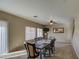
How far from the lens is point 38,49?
5293 millimetres

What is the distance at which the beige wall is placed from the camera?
7.32 m

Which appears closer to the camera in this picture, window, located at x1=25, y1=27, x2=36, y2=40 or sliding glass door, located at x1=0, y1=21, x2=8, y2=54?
sliding glass door, located at x1=0, y1=21, x2=8, y2=54

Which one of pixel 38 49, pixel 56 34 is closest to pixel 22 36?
pixel 38 49

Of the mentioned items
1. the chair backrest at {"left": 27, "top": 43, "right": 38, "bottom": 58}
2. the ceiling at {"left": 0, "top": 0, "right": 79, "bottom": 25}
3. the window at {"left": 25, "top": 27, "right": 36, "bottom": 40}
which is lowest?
the chair backrest at {"left": 27, "top": 43, "right": 38, "bottom": 58}

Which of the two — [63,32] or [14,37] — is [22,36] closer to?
[14,37]

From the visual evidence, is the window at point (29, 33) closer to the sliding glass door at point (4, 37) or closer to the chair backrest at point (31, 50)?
the sliding glass door at point (4, 37)

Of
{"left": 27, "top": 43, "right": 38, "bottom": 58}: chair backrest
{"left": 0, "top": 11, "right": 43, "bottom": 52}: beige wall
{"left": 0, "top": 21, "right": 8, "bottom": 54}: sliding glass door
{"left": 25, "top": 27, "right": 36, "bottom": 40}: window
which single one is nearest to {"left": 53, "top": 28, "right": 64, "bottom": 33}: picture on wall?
{"left": 25, "top": 27, "right": 36, "bottom": 40}: window

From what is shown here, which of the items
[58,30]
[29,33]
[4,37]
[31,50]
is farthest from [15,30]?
[58,30]

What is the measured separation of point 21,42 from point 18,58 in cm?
280

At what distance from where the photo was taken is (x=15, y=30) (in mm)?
7863

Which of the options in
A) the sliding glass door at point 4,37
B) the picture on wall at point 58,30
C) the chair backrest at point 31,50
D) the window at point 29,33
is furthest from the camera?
the picture on wall at point 58,30

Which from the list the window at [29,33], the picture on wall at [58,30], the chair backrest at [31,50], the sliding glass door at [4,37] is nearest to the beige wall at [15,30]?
the sliding glass door at [4,37]

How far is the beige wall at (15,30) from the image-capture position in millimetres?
7325

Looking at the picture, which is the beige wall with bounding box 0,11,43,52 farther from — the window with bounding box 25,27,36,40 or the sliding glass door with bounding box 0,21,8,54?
the window with bounding box 25,27,36,40
